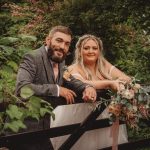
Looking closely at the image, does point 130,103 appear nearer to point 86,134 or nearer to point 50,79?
point 50,79

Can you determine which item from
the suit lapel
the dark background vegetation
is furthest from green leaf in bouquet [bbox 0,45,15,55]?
the dark background vegetation

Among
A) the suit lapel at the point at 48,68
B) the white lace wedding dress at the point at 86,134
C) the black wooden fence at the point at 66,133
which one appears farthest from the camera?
the suit lapel at the point at 48,68

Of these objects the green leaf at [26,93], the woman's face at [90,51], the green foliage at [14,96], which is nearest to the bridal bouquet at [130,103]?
the woman's face at [90,51]

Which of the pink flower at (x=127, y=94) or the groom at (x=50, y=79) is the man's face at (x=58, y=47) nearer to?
the groom at (x=50, y=79)

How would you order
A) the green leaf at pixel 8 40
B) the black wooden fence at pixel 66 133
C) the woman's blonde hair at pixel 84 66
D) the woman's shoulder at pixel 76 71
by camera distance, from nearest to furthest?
the green leaf at pixel 8 40, the black wooden fence at pixel 66 133, the woman's shoulder at pixel 76 71, the woman's blonde hair at pixel 84 66

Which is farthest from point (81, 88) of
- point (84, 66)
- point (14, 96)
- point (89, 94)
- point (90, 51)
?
point (14, 96)

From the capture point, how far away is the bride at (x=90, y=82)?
4.20m

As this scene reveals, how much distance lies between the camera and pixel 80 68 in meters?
4.86

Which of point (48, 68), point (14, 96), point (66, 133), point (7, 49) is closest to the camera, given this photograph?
point (7, 49)

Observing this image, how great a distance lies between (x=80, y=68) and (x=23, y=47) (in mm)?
2148

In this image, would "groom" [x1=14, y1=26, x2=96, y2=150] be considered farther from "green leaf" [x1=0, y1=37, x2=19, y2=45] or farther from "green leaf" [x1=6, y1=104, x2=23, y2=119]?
"green leaf" [x1=0, y1=37, x2=19, y2=45]

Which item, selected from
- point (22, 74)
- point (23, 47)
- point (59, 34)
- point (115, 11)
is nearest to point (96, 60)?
point (59, 34)

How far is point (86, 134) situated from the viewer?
4.68 meters

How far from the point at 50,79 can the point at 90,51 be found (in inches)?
32.5
